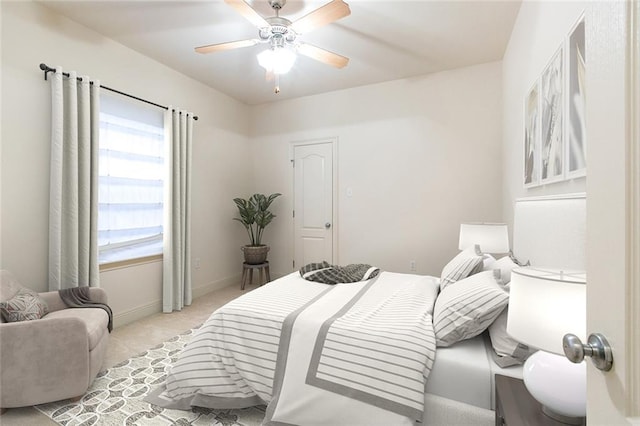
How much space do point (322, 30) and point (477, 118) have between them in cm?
207

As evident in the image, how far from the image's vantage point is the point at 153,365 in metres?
2.35

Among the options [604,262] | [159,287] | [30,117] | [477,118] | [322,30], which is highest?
[322,30]

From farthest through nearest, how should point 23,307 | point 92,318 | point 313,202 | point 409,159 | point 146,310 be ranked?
point 313,202, point 409,159, point 146,310, point 92,318, point 23,307

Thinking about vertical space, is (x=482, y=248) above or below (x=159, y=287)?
above

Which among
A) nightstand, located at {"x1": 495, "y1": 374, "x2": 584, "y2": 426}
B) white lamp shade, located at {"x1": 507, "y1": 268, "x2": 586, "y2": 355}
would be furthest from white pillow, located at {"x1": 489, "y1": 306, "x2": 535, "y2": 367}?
white lamp shade, located at {"x1": 507, "y1": 268, "x2": 586, "y2": 355}

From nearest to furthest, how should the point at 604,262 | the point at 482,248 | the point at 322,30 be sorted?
1. the point at 604,262
2. the point at 482,248
3. the point at 322,30

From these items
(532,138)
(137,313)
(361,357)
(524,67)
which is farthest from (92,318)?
(524,67)

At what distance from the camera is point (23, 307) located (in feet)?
6.57

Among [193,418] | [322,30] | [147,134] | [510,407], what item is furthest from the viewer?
[147,134]

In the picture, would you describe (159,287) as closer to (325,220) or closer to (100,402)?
(100,402)

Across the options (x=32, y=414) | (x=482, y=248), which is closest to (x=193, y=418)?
(x=32, y=414)

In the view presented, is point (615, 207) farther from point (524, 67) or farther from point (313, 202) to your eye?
point (313, 202)

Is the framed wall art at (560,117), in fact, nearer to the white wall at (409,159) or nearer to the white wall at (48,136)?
the white wall at (409,159)

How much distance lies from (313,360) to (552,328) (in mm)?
1070
